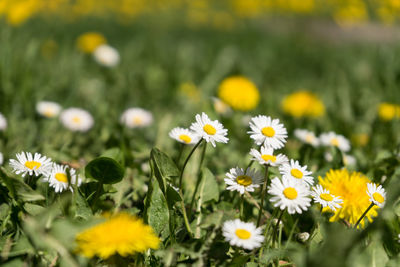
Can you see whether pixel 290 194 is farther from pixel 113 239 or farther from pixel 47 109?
pixel 47 109

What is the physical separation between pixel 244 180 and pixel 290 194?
6.8 inches

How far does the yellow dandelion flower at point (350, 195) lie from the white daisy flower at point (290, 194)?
0.25m

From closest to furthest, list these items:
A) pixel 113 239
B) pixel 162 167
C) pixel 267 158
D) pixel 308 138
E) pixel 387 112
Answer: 1. pixel 113 239
2. pixel 267 158
3. pixel 162 167
4. pixel 308 138
5. pixel 387 112

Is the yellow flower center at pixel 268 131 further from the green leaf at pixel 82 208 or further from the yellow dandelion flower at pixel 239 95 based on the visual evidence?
the yellow dandelion flower at pixel 239 95

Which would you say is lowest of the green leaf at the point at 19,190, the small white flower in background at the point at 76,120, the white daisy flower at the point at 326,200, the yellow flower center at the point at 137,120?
the small white flower in background at the point at 76,120

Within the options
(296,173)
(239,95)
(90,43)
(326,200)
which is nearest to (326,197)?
(326,200)

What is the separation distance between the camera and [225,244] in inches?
43.7

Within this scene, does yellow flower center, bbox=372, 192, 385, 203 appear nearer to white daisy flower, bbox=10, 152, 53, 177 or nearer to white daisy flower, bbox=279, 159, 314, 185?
white daisy flower, bbox=279, 159, 314, 185

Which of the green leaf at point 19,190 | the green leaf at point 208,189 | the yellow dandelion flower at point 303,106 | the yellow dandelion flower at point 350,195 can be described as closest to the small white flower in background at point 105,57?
the yellow dandelion flower at point 303,106

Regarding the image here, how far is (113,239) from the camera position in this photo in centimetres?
89

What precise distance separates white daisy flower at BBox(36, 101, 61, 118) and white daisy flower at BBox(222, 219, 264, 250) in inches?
57.4

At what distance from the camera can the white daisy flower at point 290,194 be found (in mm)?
1025

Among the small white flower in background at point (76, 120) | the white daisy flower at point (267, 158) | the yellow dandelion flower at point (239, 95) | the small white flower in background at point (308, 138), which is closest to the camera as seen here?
the white daisy flower at point (267, 158)

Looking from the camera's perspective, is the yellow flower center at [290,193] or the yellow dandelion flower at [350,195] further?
the yellow dandelion flower at [350,195]
